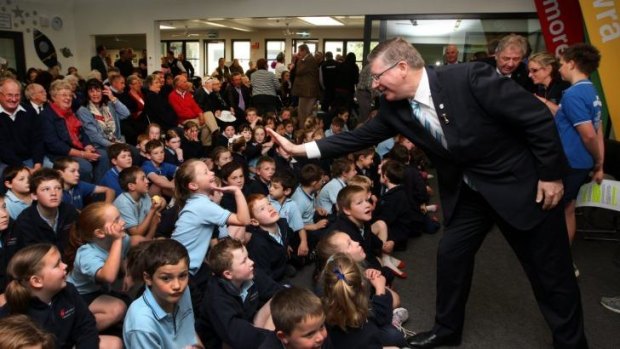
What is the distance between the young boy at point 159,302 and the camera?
5.85ft

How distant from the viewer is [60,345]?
1830 mm

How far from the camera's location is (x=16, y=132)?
3.85m

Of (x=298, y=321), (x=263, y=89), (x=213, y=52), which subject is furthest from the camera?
(x=213, y=52)

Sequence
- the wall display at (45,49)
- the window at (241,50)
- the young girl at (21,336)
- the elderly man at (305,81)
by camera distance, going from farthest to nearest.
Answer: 1. the window at (241,50)
2. the wall display at (45,49)
3. the elderly man at (305,81)
4. the young girl at (21,336)

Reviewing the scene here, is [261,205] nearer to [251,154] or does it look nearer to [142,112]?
[251,154]

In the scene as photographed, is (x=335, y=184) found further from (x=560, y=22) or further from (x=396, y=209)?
(x=560, y=22)

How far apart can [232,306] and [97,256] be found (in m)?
0.74

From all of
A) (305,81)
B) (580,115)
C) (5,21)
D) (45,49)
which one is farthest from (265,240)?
(45,49)

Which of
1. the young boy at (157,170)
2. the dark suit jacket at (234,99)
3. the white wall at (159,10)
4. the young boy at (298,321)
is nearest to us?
the young boy at (298,321)

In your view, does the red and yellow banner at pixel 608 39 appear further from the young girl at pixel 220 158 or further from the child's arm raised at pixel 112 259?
the child's arm raised at pixel 112 259

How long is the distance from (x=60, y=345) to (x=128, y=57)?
822 cm

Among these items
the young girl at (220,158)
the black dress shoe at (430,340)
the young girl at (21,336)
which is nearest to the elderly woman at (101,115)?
the young girl at (220,158)

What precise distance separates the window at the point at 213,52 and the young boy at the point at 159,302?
16219 millimetres

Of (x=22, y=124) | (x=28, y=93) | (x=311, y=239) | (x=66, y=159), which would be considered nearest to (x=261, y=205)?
(x=311, y=239)
